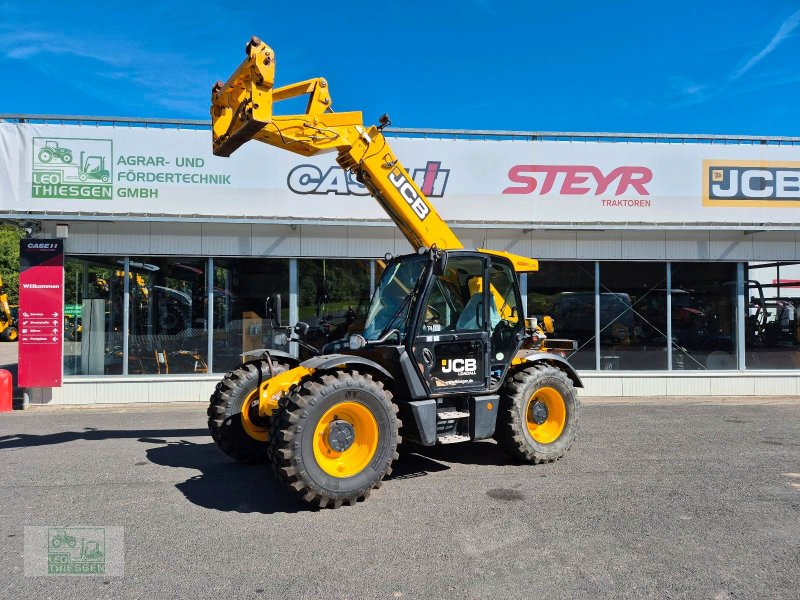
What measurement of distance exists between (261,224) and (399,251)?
106 inches

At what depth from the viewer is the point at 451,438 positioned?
6.29m

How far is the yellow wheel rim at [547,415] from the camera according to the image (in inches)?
280

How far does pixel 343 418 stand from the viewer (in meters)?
5.60

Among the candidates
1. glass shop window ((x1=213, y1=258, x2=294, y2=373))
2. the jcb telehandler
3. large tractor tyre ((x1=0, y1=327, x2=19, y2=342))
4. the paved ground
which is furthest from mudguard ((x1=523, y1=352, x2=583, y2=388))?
large tractor tyre ((x1=0, y1=327, x2=19, y2=342))

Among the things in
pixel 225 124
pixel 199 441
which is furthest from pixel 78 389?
pixel 225 124

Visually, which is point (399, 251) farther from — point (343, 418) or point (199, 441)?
point (343, 418)

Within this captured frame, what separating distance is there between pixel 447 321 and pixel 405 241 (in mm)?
5485

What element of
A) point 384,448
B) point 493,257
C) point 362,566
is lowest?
point 362,566

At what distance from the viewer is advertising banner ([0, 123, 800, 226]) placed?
1095cm

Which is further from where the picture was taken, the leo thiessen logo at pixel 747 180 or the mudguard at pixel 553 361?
the leo thiessen logo at pixel 747 180

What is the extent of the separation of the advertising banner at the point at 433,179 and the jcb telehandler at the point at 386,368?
4.35 meters

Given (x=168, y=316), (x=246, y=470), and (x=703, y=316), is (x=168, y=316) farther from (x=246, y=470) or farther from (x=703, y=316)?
(x=703, y=316)

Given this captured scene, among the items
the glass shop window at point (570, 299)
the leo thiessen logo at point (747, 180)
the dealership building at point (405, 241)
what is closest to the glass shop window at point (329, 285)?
the dealership building at point (405, 241)

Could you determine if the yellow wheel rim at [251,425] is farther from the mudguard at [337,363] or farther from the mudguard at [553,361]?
the mudguard at [553,361]
